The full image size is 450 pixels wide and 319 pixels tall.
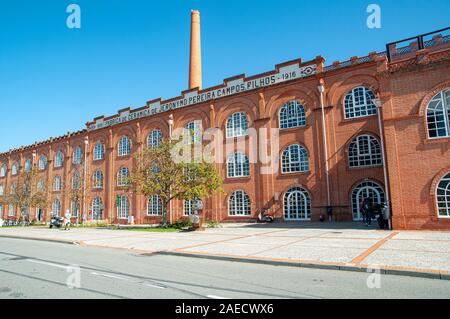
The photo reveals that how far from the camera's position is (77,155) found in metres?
42.2

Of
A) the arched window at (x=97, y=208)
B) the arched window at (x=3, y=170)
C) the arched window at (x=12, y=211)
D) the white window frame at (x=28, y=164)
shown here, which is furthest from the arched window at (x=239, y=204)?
the arched window at (x=3, y=170)

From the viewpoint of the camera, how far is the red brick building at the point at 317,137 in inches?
617

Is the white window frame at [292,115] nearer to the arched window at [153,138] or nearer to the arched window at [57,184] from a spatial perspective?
the arched window at [153,138]

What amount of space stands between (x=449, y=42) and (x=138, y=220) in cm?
2971

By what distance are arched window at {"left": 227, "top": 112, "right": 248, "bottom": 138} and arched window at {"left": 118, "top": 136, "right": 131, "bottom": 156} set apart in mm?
13509

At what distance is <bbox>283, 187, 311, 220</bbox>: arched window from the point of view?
2383 centimetres

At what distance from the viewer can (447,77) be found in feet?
Answer: 50.8

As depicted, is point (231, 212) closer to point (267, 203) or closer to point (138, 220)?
point (267, 203)

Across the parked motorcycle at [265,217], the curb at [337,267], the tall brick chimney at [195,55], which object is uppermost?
the tall brick chimney at [195,55]

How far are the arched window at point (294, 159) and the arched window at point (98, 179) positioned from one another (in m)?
23.3

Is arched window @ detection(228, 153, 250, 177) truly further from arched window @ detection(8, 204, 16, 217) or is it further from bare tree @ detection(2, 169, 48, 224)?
arched window @ detection(8, 204, 16, 217)

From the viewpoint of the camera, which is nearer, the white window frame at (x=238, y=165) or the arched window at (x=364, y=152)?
the arched window at (x=364, y=152)

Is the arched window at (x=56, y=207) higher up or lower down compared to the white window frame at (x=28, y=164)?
lower down
